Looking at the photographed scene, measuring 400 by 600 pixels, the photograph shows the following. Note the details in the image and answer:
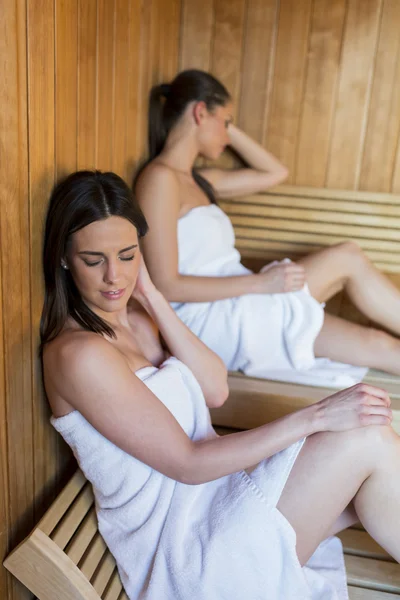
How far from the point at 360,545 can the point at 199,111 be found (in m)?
1.48

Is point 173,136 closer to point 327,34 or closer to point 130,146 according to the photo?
point 130,146

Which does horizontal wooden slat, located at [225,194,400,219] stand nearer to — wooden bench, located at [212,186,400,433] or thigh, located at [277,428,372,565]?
wooden bench, located at [212,186,400,433]

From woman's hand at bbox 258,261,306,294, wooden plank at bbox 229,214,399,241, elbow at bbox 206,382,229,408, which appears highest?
wooden plank at bbox 229,214,399,241

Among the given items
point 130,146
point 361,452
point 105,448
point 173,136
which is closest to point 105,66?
point 130,146

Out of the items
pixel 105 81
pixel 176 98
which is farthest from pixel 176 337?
pixel 176 98

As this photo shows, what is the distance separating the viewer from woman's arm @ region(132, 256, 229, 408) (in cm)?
164

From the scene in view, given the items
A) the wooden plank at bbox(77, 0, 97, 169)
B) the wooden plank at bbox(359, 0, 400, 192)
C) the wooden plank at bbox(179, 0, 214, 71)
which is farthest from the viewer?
the wooden plank at bbox(179, 0, 214, 71)

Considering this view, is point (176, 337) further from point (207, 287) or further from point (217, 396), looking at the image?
point (207, 287)

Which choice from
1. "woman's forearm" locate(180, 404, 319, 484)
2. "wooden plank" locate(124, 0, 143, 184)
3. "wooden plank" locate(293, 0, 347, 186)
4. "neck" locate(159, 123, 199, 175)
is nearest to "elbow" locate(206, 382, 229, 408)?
"woman's forearm" locate(180, 404, 319, 484)

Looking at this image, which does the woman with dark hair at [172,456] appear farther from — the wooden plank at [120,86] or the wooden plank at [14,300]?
the wooden plank at [120,86]

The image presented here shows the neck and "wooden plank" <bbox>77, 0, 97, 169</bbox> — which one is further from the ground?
"wooden plank" <bbox>77, 0, 97, 169</bbox>

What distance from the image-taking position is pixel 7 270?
1.27 metres

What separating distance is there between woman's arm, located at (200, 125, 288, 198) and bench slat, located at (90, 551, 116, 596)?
151 cm

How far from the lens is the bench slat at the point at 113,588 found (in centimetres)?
138
